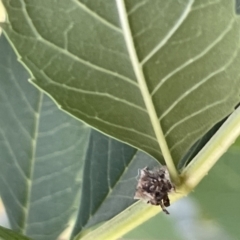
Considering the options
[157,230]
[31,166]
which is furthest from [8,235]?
[157,230]

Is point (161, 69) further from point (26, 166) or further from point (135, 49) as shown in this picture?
point (26, 166)

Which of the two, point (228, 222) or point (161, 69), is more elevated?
point (161, 69)

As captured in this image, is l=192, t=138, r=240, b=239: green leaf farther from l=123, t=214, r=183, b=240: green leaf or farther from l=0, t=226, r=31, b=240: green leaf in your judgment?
l=0, t=226, r=31, b=240: green leaf

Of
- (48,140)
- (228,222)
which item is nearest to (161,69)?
(48,140)

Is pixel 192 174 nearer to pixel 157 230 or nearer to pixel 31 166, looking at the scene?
pixel 31 166

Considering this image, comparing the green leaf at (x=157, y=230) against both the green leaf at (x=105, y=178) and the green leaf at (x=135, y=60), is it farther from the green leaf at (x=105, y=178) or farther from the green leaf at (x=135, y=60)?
the green leaf at (x=135, y=60)
